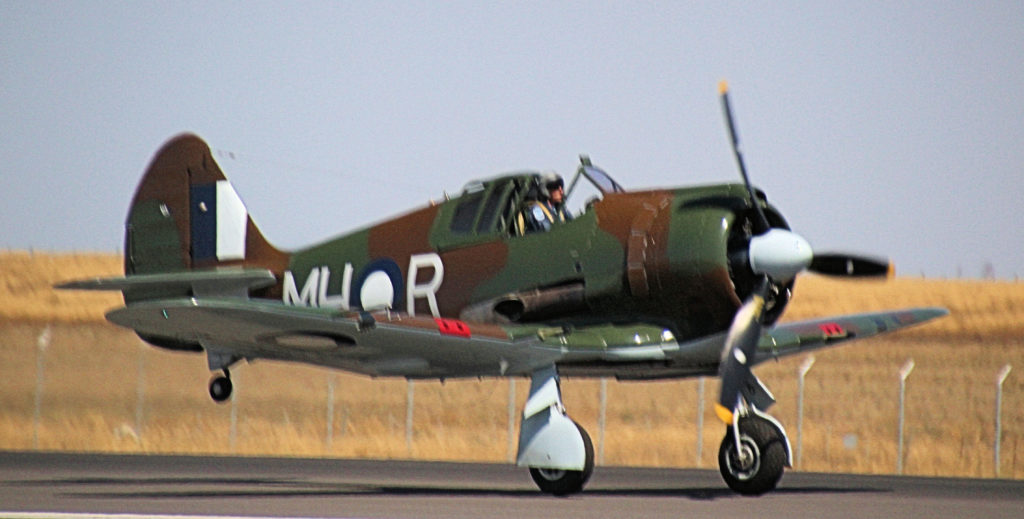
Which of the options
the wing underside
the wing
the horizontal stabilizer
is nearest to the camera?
the wing

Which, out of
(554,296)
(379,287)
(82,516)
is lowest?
(82,516)

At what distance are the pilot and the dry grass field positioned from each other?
10690 millimetres

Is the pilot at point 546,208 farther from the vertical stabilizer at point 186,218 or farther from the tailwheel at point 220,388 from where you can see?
the vertical stabilizer at point 186,218

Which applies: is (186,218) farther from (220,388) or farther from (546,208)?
(546,208)

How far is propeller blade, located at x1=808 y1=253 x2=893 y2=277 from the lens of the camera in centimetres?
1418

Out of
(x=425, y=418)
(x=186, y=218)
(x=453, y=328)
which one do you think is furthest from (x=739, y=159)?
(x=425, y=418)

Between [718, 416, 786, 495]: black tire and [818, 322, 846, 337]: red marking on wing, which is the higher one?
[818, 322, 846, 337]: red marking on wing

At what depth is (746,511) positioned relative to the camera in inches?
488

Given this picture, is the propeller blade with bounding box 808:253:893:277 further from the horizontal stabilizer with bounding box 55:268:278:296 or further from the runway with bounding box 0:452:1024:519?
the horizontal stabilizer with bounding box 55:268:278:296

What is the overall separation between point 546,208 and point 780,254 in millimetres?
2726

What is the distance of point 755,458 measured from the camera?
1402 cm

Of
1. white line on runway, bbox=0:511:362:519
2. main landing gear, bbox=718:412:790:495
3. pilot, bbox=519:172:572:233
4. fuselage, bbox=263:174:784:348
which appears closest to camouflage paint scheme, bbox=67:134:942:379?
fuselage, bbox=263:174:784:348

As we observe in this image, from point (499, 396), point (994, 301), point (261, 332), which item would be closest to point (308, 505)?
point (261, 332)

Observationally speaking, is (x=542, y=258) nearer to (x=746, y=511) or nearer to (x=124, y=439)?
(x=746, y=511)
